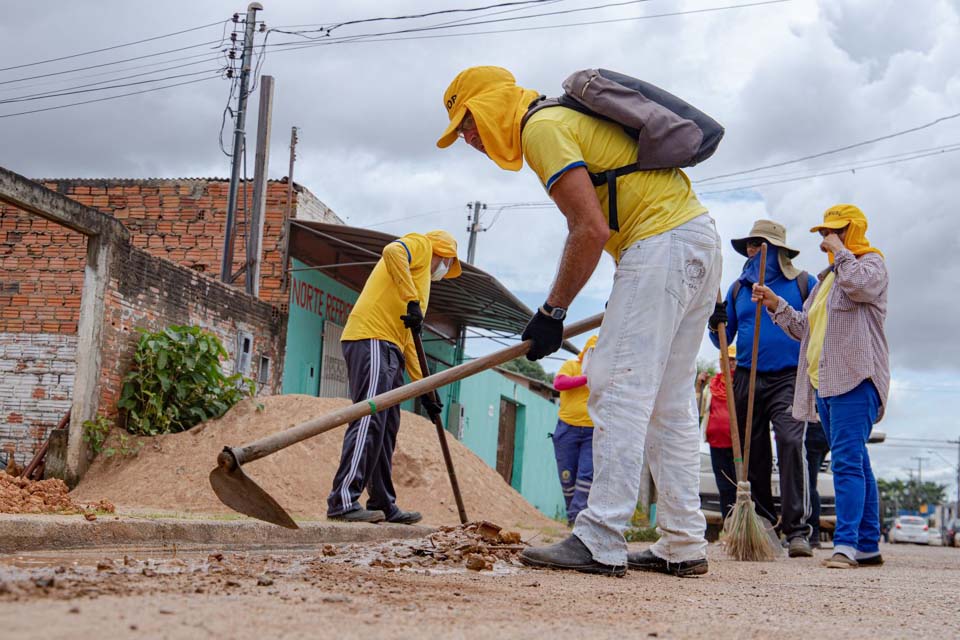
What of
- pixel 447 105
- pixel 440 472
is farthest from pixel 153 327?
pixel 447 105

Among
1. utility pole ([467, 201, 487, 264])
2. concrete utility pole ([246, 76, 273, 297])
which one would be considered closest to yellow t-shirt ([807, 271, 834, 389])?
concrete utility pole ([246, 76, 273, 297])

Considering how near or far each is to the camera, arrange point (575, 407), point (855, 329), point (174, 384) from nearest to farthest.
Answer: point (855, 329)
point (575, 407)
point (174, 384)

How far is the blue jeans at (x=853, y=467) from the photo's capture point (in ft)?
17.2

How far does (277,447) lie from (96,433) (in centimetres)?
581

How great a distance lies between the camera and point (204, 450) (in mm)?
8930

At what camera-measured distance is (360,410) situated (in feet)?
12.6

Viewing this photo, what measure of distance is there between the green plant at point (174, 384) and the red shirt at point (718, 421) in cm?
479

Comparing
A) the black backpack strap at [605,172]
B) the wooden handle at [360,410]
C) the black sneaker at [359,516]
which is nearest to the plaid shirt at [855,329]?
the wooden handle at [360,410]

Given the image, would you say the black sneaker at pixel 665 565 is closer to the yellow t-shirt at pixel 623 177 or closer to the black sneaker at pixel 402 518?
the yellow t-shirt at pixel 623 177

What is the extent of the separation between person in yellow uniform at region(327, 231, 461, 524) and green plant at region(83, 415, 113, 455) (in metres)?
3.41

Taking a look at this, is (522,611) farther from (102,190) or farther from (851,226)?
(102,190)

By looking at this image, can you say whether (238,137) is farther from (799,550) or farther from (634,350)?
(634,350)

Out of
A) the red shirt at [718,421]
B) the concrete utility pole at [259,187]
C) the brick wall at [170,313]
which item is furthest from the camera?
the concrete utility pole at [259,187]

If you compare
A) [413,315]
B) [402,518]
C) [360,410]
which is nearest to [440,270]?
[413,315]
